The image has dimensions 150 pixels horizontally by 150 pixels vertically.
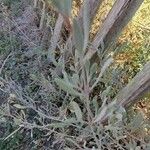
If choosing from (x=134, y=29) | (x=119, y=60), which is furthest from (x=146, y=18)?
(x=119, y=60)

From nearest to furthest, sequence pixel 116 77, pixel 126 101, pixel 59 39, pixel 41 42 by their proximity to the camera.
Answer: pixel 126 101, pixel 116 77, pixel 59 39, pixel 41 42

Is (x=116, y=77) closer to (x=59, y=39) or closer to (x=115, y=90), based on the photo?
(x=115, y=90)

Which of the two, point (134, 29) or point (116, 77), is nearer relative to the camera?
point (116, 77)

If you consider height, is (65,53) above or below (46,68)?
above

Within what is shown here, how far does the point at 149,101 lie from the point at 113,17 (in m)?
0.53

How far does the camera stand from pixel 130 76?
2.39 metres

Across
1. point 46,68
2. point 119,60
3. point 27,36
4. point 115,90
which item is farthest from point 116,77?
point 27,36

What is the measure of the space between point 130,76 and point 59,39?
0.47m

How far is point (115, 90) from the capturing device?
7.38ft

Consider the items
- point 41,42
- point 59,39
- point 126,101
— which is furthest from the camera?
point 41,42

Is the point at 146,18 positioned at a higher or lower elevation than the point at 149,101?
higher

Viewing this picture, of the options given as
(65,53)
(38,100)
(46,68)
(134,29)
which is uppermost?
(134,29)

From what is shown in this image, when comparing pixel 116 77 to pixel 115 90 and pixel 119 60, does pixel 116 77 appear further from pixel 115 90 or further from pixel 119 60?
pixel 119 60

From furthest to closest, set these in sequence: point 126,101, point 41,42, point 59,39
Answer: point 41,42
point 59,39
point 126,101
